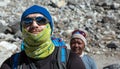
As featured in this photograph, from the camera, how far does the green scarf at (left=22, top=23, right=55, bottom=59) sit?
2.47 m

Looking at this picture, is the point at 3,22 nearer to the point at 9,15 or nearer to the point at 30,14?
the point at 9,15

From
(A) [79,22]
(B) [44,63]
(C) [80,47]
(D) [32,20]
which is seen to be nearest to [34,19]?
(D) [32,20]

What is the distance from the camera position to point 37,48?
2.53 meters

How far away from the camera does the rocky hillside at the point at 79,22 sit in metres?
10.4

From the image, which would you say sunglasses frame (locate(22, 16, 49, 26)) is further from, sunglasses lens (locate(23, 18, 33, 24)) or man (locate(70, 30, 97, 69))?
man (locate(70, 30, 97, 69))

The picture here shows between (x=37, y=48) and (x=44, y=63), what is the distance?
107 mm

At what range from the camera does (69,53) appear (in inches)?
98.2

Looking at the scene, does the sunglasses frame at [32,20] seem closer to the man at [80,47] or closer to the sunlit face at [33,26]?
the sunlit face at [33,26]

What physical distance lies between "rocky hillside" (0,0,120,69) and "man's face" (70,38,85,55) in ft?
13.3

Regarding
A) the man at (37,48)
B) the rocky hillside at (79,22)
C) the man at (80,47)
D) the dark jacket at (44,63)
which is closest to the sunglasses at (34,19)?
the man at (37,48)

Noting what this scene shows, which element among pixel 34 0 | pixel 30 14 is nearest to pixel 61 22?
pixel 34 0

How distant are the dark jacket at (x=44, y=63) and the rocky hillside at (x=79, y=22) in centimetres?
626

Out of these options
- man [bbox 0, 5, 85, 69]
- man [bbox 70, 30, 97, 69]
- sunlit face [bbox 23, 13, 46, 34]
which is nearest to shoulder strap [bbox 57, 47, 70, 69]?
man [bbox 0, 5, 85, 69]

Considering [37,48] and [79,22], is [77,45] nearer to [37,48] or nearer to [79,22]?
[37,48]
